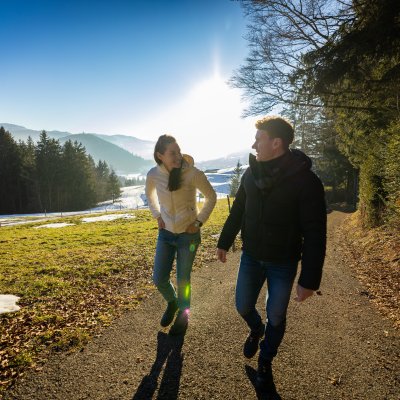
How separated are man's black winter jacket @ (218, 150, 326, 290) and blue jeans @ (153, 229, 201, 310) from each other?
1.07 m

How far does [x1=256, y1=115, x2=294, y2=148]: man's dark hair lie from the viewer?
267 centimetres

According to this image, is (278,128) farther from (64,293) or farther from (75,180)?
(75,180)

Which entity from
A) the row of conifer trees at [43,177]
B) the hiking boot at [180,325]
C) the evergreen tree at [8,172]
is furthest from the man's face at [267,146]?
the evergreen tree at [8,172]

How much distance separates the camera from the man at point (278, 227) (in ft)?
8.38

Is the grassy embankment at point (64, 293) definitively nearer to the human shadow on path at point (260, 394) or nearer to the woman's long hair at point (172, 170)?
the human shadow on path at point (260, 394)

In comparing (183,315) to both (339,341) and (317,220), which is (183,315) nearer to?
(339,341)

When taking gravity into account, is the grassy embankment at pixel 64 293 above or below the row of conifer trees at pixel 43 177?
below

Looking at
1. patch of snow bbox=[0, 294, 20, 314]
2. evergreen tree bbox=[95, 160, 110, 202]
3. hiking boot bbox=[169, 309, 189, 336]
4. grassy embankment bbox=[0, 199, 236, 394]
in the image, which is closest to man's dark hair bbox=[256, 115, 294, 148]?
hiking boot bbox=[169, 309, 189, 336]

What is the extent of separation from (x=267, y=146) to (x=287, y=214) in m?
0.70

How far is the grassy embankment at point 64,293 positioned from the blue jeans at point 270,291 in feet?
8.13

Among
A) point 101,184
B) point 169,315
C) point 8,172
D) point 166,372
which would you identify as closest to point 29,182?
point 8,172

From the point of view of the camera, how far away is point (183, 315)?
4.04 meters

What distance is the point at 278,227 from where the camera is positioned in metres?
2.74

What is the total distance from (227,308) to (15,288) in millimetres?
4865
